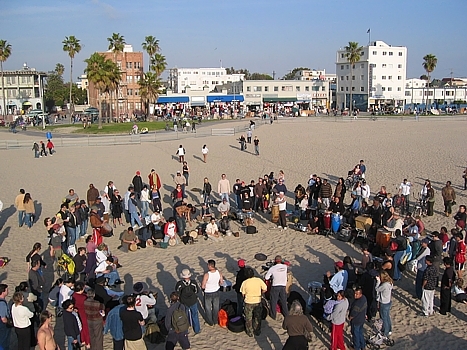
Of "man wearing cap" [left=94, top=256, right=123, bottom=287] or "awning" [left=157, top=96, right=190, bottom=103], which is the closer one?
"man wearing cap" [left=94, top=256, right=123, bottom=287]

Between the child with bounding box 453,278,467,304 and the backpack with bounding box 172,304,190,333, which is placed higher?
the backpack with bounding box 172,304,190,333

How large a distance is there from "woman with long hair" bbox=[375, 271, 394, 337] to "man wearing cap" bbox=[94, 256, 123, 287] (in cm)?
574

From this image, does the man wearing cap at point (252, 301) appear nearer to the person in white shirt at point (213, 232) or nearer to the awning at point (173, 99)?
the person in white shirt at point (213, 232)

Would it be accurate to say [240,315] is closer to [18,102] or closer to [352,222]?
[352,222]

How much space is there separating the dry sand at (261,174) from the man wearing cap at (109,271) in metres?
0.83

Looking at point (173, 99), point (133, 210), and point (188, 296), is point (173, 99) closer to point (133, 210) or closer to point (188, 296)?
point (133, 210)

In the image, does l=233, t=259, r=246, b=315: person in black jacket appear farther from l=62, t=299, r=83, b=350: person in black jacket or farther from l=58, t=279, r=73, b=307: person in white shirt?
l=58, t=279, r=73, b=307: person in white shirt

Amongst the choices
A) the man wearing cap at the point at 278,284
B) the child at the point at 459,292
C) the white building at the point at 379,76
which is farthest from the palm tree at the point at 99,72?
the white building at the point at 379,76

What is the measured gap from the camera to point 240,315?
30.1 ft

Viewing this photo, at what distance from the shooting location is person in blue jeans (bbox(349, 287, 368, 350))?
7.74m

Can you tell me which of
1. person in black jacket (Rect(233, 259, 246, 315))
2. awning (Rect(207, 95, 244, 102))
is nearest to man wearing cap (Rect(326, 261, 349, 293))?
person in black jacket (Rect(233, 259, 246, 315))

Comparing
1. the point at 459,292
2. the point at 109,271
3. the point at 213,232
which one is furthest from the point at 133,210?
the point at 459,292

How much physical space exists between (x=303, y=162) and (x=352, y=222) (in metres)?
13.3

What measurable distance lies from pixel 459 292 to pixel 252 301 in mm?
4990
